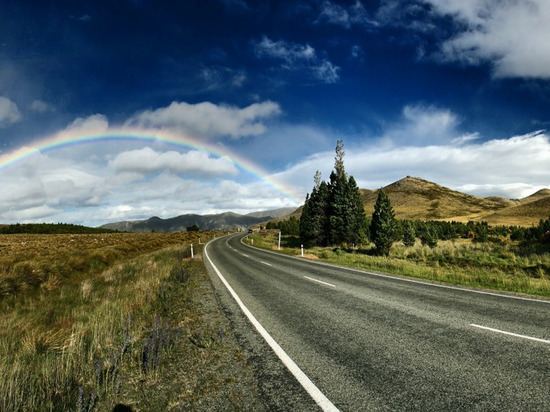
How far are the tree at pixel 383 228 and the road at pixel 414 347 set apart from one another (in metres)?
20.3

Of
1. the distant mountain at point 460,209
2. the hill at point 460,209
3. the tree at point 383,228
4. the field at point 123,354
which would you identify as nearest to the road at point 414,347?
the field at point 123,354

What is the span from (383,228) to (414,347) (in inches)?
998

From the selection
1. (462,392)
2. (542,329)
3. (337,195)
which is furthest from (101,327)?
(337,195)

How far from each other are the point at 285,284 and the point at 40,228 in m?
137

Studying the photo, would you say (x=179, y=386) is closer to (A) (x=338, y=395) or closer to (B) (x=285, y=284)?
(A) (x=338, y=395)

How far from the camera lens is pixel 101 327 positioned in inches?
223

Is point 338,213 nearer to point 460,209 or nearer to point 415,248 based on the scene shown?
point 415,248

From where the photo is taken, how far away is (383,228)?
28266mm

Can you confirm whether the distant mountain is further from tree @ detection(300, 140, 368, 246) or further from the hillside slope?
tree @ detection(300, 140, 368, 246)

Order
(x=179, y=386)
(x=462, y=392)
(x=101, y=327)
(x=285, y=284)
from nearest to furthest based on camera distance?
(x=462, y=392) < (x=179, y=386) < (x=101, y=327) < (x=285, y=284)

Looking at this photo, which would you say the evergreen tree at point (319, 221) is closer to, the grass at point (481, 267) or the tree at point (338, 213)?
the tree at point (338, 213)

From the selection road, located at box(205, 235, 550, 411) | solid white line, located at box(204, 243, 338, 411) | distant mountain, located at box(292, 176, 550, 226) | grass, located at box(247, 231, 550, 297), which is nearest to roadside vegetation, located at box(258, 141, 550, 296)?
grass, located at box(247, 231, 550, 297)

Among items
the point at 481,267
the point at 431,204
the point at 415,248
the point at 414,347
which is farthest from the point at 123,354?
the point at 431,204

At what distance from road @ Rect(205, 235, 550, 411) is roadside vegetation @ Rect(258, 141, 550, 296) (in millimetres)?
4719
